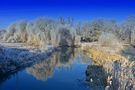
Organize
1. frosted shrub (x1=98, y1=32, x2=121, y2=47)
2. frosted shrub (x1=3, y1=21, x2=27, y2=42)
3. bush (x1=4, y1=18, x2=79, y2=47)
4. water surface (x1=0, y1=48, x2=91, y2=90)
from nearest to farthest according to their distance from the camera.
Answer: water surface (x1=0, y1=48, x2=91, y2=90) < frosted shrub (x1=98, y1=32, x2=121, y2=47) < bush (x1=4, y1=18, x2=79, y2=47) < frosted shrub (x1=3, y1=21, x2=27, y2=42)

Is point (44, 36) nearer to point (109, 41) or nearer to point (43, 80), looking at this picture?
point (109, 41)

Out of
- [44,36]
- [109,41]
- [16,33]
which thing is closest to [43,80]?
[109,41]

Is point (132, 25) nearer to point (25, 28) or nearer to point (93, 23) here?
point (93, 23)

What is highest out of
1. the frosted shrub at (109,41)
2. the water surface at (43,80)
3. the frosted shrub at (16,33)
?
the frosted shrub at (16,33)

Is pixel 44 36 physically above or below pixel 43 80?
above

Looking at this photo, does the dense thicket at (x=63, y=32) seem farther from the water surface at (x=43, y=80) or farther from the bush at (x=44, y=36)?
the water surface at (x=43, y=80)

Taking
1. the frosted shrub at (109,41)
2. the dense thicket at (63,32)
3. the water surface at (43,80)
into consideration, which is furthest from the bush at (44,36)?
the water surface at (43,80)

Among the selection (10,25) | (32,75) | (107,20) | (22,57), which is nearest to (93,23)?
(107,20)

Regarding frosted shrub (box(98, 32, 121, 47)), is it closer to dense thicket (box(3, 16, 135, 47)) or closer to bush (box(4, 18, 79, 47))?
dense thicket (box(3, 16, 135, 47))

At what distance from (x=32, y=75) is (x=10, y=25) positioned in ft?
165

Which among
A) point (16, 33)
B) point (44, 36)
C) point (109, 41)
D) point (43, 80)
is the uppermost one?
point (16, 33)

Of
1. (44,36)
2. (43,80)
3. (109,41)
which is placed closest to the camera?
(43,80)

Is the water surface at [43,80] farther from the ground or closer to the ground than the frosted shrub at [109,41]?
closer to the ground

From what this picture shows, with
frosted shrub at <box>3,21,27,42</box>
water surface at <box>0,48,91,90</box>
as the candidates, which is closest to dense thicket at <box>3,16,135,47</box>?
frosted shrub at <box>3,21,27,42</box>
